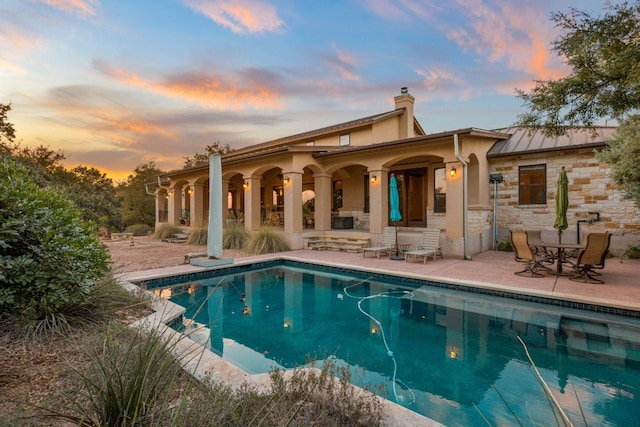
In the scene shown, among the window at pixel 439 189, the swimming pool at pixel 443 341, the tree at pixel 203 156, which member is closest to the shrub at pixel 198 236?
the swimming pool at pixel 443 341

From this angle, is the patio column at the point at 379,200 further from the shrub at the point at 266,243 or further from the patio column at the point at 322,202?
the shrub at the point at 266,243

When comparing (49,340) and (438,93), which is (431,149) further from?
(49,340)

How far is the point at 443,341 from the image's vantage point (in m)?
4.93

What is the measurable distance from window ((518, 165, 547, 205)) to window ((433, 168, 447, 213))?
2.77 meters

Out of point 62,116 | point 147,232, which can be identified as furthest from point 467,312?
point 147,232

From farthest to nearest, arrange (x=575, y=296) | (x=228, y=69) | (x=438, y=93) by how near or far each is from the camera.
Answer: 1. (x=438, y=93)
2. (x=228, y=69)
3. (x=575, y=296)

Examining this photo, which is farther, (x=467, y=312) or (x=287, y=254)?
(x=287, y=254)

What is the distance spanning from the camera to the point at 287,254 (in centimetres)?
1177

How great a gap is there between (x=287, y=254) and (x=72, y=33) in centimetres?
979

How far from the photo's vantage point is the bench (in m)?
12.3

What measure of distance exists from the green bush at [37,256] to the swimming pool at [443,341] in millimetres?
1614

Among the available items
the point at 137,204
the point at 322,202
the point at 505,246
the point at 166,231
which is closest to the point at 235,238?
Answer: the point at 322,202

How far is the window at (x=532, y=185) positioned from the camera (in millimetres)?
11756

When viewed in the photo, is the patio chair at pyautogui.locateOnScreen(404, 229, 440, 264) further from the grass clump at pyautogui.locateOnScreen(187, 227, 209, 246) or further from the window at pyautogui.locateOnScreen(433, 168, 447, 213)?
the grass clump at pyautogui.locateOnScreen(187, 227, 209, 246)
